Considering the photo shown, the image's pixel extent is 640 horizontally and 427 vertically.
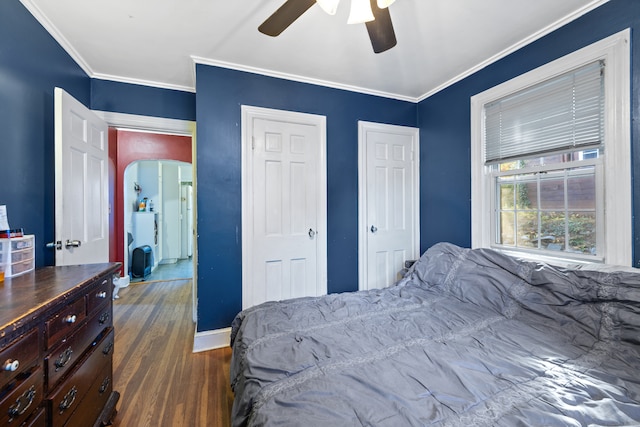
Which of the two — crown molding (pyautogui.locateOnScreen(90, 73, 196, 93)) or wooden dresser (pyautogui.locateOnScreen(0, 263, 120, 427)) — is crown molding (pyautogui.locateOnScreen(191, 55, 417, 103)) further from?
wooden dresser (pyautogui.locateOnScreen(0, 263, 120, 427))

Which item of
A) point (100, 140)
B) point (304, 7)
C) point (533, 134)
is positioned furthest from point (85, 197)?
point (533, 134)

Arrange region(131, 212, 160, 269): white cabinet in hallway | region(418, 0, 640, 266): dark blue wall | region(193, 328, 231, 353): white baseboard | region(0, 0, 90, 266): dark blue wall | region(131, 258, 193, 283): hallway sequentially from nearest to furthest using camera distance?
region(0, 0, 90, 266): dark blue wall < region(418, 0, 640, 266): dark blue wall < region(193, 328, 231, 353): white baseboard < region(131, 258, 193, 283): hallway < region(131, 212, 160, 269): white cabinet in hallway

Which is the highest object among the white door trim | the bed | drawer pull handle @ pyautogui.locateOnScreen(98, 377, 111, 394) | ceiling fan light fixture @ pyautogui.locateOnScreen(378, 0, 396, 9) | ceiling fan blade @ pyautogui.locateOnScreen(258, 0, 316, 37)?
ceiling fan blade @ pyautogui.locateOnScreen(258, 0, 316, 37)

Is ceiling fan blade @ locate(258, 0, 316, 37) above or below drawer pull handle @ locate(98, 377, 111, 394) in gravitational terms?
above

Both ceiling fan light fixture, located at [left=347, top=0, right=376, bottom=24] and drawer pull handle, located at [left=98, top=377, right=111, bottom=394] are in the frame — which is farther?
drawer pull handle, located at [left=98, top=377, right=111, bottom=394]

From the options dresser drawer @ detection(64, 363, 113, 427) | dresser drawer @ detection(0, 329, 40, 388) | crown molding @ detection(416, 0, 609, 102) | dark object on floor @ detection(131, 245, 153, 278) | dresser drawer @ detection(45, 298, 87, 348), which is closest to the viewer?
dresser drawer @ detection(0, 329, 40, 388)

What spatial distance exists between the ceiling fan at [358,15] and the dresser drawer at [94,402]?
2.11 metres

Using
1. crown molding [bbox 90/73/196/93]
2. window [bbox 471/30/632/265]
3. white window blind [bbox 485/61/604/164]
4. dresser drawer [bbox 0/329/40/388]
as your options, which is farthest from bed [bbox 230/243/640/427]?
crown molding [bbox 90/73/196/93]

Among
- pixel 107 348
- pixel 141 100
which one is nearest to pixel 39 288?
pixel 107 348

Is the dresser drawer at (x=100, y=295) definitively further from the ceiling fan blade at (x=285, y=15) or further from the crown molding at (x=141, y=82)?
the crown molding at (x=141, y=82)

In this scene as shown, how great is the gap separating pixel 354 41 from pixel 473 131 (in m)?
1.42

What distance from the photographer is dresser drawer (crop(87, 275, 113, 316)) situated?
1.30m

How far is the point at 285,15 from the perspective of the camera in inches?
56.5

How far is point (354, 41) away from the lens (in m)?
2.13
